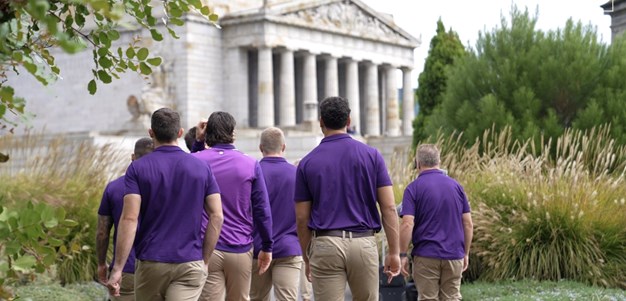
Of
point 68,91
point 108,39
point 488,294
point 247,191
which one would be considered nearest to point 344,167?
point 247,191

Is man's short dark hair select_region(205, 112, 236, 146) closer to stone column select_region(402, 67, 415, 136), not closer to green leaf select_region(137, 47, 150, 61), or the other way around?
green leaf select_region(137, 47, 150, 61)

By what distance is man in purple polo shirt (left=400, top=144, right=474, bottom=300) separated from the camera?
7.95m

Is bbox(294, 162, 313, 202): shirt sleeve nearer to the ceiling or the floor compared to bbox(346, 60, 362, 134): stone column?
nearer to the floor

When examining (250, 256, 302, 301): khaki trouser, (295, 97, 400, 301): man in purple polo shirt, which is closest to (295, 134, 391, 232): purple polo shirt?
(295, 97, 400, 301): man in purple polo shirt

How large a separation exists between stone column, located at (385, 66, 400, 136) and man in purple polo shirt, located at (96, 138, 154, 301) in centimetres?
4708

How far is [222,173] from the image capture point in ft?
23.3

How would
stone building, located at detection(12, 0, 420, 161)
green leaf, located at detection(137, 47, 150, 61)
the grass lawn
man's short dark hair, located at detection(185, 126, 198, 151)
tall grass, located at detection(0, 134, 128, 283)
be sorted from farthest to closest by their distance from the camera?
1. stone building, located at detection(12, 0, 420, 161)
2. tall grass, located at detection(0, 134, 128, 283)
3. the grass lawn
4. man's short dark hair, located at detection(185, 126, 198, 151)
5. green leaf, located at detection(137, 47, 150, 61)

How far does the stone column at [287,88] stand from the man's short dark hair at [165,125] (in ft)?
136

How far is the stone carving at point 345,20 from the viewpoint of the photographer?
48556 millimetres

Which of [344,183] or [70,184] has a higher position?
[344,183]

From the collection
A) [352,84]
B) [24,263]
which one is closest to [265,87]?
[352,84]

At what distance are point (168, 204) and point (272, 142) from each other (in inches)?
89.1

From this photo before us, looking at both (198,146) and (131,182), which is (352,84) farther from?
(131,182)

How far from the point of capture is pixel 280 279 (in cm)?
802
